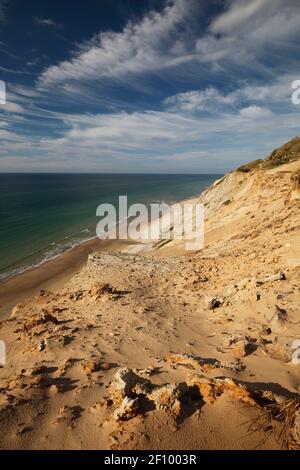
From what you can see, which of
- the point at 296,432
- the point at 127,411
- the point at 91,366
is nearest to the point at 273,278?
the point at 296,432

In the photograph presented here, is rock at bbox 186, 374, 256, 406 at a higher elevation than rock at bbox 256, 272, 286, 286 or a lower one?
lower

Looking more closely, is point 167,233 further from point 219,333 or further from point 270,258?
point 219,333

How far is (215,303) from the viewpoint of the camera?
11008mm

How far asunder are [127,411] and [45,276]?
29022 millimetres

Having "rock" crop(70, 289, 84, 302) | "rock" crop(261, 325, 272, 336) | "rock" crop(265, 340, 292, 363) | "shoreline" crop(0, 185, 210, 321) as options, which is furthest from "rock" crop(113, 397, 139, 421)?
"shoreline" crop(0, 185, 210, 321)

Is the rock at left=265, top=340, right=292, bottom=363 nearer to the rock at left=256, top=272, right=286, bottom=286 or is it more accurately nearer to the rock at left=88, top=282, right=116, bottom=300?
the rock at left=256, top=272, right=286, bottom=286

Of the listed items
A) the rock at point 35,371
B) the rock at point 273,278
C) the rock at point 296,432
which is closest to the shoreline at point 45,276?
the rock at point 35,371

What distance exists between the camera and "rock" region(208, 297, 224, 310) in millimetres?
10914

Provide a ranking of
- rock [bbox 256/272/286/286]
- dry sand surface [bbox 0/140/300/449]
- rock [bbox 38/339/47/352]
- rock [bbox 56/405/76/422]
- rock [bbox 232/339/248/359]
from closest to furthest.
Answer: dry sand surface [bbox 0/140/300/449] → rock [bbox 56/405/76/422] → rock [bbox 232/339/248/359] → rock [bbox 38/339/47/352] → rock [bbox 256/272/286/286]

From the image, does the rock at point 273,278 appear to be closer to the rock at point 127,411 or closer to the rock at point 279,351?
the rock at point 279,351

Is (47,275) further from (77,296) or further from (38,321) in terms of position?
(38,321)

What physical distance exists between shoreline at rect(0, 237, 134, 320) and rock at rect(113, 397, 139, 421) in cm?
2056

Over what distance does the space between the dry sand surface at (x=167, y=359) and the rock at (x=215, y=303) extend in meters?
0.04

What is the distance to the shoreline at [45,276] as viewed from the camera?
86.3 feet
